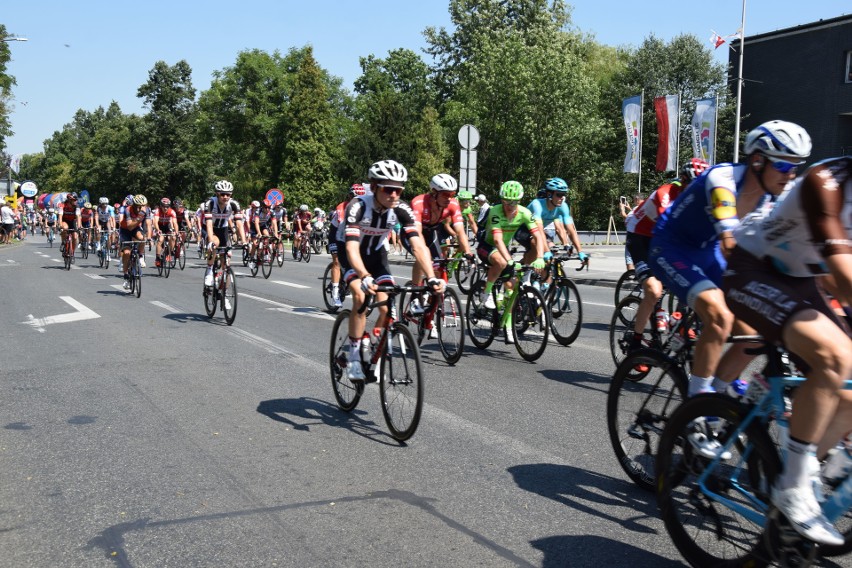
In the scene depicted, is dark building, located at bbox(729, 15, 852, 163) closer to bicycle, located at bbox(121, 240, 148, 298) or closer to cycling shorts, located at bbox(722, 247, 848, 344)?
bicycle, located at bbox(121, 240, 148, 298)

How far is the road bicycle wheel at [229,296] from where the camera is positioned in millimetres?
12297

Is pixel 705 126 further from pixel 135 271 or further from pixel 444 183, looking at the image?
pixel 444 183

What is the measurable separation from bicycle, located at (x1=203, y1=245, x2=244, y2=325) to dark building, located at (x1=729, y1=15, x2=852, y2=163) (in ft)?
127

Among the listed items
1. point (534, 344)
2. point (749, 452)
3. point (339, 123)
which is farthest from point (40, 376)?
point (339, 123)

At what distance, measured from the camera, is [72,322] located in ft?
41.1

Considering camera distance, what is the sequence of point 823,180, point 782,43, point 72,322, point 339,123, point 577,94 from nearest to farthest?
point 823,180 → point 72,322 → point 782,43 → point 577,94 → point 339,123

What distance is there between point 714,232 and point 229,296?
8968mm

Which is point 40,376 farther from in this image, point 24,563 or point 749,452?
point 749,452

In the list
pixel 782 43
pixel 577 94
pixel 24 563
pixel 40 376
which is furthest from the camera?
pixel 577 94

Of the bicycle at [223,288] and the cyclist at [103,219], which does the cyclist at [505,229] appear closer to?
the bicycle at [223,288]

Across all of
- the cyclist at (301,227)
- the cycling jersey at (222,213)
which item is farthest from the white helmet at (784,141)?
the cyclist at (301,227)

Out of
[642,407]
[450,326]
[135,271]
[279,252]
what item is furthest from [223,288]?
[279,252]

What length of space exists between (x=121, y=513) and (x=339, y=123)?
77640mm

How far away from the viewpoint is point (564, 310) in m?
9.92
